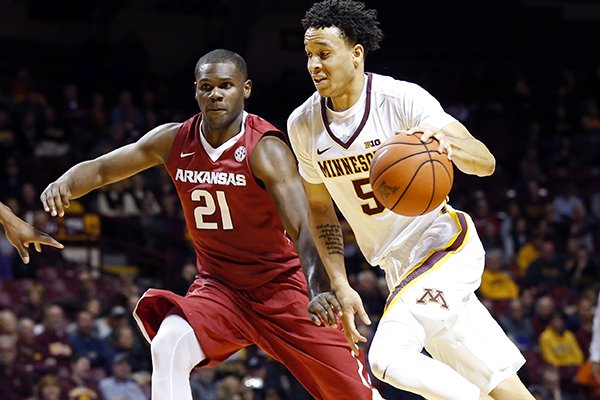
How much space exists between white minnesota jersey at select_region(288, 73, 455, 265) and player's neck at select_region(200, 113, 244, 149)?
29cm

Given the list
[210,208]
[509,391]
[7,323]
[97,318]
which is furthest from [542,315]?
[210,208]

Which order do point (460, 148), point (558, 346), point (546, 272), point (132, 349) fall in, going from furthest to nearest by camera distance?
1. point (546, 272)
2. point (558, 346)
3. point (132, 349)
4. point (460, 148)

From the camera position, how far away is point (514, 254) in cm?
1359

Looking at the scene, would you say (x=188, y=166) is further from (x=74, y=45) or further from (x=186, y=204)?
(x=74, y=45)

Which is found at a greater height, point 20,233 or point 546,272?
point 20,233

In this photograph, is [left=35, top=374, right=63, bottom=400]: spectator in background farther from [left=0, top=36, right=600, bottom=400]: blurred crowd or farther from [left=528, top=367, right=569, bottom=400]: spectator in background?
[left=528, top=367, right=569, bottom=400]: spectator in background

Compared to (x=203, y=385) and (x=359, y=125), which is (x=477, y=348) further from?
(x=203, y=385)

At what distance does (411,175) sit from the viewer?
458 cm

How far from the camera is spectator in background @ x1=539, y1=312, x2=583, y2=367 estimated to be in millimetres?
11805

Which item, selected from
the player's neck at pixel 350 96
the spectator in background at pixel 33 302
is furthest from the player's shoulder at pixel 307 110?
the spectator in background at pixel 33 302

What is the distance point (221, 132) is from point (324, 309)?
3.64 feet

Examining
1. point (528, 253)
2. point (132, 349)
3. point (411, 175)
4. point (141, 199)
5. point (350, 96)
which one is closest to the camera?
point (411, 175)

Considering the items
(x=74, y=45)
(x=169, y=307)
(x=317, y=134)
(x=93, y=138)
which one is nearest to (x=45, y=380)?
(x=169, y=307)

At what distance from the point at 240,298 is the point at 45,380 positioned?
4.09 metres
